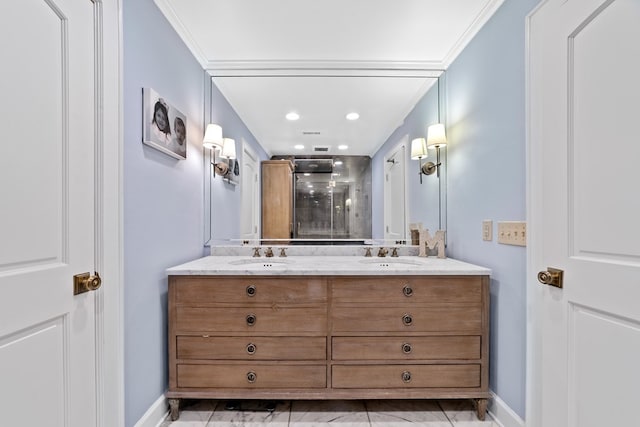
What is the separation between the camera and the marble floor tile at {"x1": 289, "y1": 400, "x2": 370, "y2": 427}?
1529 mm

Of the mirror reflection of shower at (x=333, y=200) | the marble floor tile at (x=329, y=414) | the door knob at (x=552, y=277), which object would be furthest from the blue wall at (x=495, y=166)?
the marble floor tile at (x=329, y=414)

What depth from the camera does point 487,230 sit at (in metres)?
1.64

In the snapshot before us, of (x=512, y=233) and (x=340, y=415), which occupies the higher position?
(x=512, y=233)

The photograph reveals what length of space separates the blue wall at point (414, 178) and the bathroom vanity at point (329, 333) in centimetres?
69

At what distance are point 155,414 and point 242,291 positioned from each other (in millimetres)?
752

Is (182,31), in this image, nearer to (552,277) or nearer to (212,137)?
(212,137)

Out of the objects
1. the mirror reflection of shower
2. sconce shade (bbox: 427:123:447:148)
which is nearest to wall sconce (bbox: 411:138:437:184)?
sconce shade (bbox: 427:123:447:148)

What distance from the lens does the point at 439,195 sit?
2168 millimetres

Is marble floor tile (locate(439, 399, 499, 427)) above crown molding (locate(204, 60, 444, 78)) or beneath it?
beneath

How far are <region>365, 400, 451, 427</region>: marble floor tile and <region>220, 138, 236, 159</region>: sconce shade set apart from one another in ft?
6.33

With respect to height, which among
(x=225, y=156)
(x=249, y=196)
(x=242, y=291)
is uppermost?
(x=225, y=156)

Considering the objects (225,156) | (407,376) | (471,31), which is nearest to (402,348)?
(407,376)

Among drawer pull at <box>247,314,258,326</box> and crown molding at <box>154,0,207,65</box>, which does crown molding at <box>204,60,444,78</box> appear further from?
drawer pull at <box>247,314,258,326</box>

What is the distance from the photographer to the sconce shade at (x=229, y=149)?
2170 millimetres
